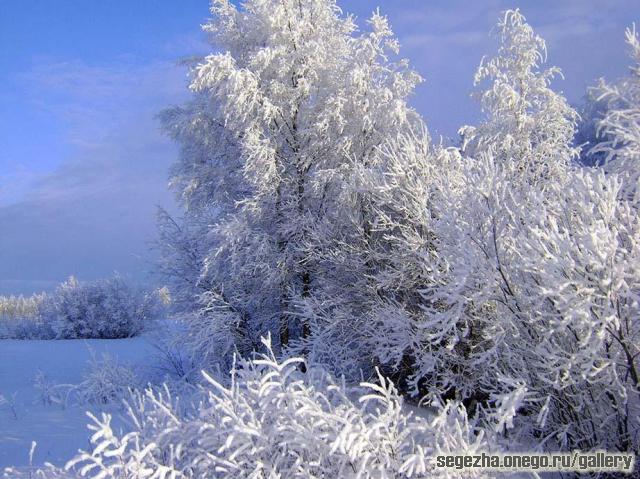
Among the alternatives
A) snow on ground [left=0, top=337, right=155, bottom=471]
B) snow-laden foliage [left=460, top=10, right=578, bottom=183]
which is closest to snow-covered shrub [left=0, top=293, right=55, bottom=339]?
snow on ground [left=0, top=337, right=155, bottom=471]

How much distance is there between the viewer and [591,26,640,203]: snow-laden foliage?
4.46m

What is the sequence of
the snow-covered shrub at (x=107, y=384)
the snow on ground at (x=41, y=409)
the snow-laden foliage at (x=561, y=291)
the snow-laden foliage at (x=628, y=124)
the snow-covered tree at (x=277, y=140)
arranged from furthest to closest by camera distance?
1. the snow-covered shrub at (x=107, y=384)
2. the snow-covered tree at (x=277, y=140)
3. the snow on ground at (x=41, y=409)
4. the snow-laden foliage at (x=628, y=124)
5. the snow-laden foliage at (x=561, y=291)

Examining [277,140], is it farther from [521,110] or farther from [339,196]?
[521,110]

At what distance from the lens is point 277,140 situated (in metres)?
10.5

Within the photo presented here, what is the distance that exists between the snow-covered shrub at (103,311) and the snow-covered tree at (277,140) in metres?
13.6

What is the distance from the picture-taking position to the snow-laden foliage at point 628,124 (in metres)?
4.46

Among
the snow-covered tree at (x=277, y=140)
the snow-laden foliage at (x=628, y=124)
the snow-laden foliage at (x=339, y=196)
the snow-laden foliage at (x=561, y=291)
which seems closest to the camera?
the snow-laden foliage at (x=561, y=291)

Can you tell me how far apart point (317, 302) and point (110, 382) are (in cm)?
508

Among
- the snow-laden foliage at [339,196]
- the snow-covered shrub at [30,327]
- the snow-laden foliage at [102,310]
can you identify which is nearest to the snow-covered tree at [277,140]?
the snow-laden foliage at [339,196]

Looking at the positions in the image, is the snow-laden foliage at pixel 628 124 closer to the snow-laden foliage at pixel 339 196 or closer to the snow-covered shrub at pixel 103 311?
the snow-laden foliage at pixel 339 196

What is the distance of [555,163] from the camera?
9992mm

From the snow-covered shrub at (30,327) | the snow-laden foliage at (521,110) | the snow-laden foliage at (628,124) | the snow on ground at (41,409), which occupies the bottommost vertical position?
the snow on ground at (41,409)

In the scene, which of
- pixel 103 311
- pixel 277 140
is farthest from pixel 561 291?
pixel 103 311

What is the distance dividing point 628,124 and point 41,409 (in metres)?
9.34
